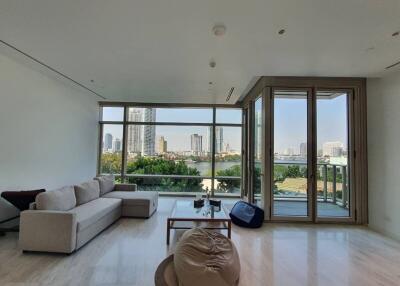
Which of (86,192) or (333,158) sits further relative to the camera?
(333,158)

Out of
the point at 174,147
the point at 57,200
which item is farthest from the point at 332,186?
the point at 57,200

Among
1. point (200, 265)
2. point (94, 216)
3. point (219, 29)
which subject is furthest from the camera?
point (94, 216)

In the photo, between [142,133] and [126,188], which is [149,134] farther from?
[126,188]

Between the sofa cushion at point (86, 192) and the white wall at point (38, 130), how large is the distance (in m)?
1.09

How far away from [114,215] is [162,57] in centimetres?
303

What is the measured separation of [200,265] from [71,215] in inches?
83.3

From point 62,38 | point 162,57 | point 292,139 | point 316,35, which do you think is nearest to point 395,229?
point 292,139

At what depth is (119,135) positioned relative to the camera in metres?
7.54

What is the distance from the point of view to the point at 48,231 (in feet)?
10.3

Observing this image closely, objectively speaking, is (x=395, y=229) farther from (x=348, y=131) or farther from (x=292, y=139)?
(x=292, y=139)

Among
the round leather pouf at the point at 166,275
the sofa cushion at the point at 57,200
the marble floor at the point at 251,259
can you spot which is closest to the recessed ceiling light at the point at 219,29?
the round leather pouf at the point at 166,275

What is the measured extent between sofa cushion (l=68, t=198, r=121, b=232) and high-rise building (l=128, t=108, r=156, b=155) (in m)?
2.87

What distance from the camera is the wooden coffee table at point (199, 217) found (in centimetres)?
366

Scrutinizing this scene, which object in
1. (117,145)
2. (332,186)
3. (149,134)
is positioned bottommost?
(332,186)
